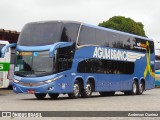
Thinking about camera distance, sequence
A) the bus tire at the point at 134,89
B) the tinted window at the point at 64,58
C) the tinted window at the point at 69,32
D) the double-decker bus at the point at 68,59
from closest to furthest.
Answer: the double-decker bus at the point at 68,59, the tinted window at the point at 64,58, the tinted window at the point at 69,32, the bus tire at the point at 134,89

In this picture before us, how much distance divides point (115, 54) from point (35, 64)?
6.78m

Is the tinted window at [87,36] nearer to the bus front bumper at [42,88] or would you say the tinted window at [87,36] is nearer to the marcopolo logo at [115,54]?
the marcopolo logo at [115,54]

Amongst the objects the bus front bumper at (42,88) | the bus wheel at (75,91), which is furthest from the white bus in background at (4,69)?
the bus wheel at (75,91)

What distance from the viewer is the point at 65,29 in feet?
74.5

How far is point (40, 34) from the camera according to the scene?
2258 cm

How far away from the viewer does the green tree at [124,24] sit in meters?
86.8

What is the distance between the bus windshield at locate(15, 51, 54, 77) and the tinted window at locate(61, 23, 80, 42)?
122 centimetres

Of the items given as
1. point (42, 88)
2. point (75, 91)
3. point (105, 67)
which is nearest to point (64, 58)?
point (42, 88)

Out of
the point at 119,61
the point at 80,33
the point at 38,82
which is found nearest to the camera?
the point at 38,82

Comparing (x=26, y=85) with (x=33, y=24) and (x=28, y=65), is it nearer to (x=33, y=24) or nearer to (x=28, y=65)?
(x=28, y=65)

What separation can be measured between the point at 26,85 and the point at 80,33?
3.60 metres

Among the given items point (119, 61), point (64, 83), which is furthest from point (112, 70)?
point (64, 83)

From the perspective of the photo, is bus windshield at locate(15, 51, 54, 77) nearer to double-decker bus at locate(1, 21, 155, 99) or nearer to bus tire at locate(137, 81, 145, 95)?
double-decker bus at locate(1, 21, 155, 99)

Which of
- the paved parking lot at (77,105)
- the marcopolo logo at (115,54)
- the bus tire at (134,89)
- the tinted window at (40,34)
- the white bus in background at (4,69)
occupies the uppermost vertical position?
the tinted window at (40,34)
